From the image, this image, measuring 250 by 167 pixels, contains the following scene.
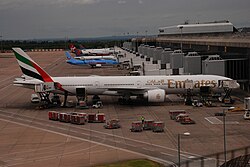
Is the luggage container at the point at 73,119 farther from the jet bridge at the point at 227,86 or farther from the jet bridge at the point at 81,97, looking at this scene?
the jet bridge at the point at 227,86

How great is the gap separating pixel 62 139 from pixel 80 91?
1785cm

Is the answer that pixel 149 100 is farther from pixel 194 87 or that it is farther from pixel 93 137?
pixel 93 137

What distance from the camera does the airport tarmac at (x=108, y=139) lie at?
31.1m

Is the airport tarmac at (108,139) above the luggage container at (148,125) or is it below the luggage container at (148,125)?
below

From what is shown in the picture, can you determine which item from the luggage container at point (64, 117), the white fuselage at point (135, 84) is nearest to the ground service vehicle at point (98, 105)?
the white fuselage at point (135, 84)

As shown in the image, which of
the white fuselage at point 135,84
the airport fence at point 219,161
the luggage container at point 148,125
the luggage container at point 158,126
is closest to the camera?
the airport fence at point 219,161

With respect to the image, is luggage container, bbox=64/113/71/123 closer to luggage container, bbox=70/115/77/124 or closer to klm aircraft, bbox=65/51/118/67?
luggage container, bbox=70/115/77/124

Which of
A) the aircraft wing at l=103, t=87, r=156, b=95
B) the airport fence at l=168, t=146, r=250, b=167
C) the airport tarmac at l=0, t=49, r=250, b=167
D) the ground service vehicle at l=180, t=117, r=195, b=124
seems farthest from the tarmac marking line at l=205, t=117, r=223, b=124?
the aircraft wing at l=103, t=87, r=156, b=95

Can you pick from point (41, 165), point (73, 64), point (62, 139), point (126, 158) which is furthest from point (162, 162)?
point (73, 64)

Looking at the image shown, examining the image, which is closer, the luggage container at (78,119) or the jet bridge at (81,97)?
the luggage container at (78,119)

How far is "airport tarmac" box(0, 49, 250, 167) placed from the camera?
31.1 m

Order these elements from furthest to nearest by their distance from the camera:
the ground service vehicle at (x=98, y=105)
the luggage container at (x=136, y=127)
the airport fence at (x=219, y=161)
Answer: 1. the ground service vehicle at (x=98, y=105)
2. the luggage container at (x=136, y=127)
3. the airport fence at (x=219, y=161)

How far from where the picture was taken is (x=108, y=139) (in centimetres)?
3672

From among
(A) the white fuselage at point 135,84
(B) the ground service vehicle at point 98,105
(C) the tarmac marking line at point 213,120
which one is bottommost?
(C) the tarmac marking line at point 213,120
